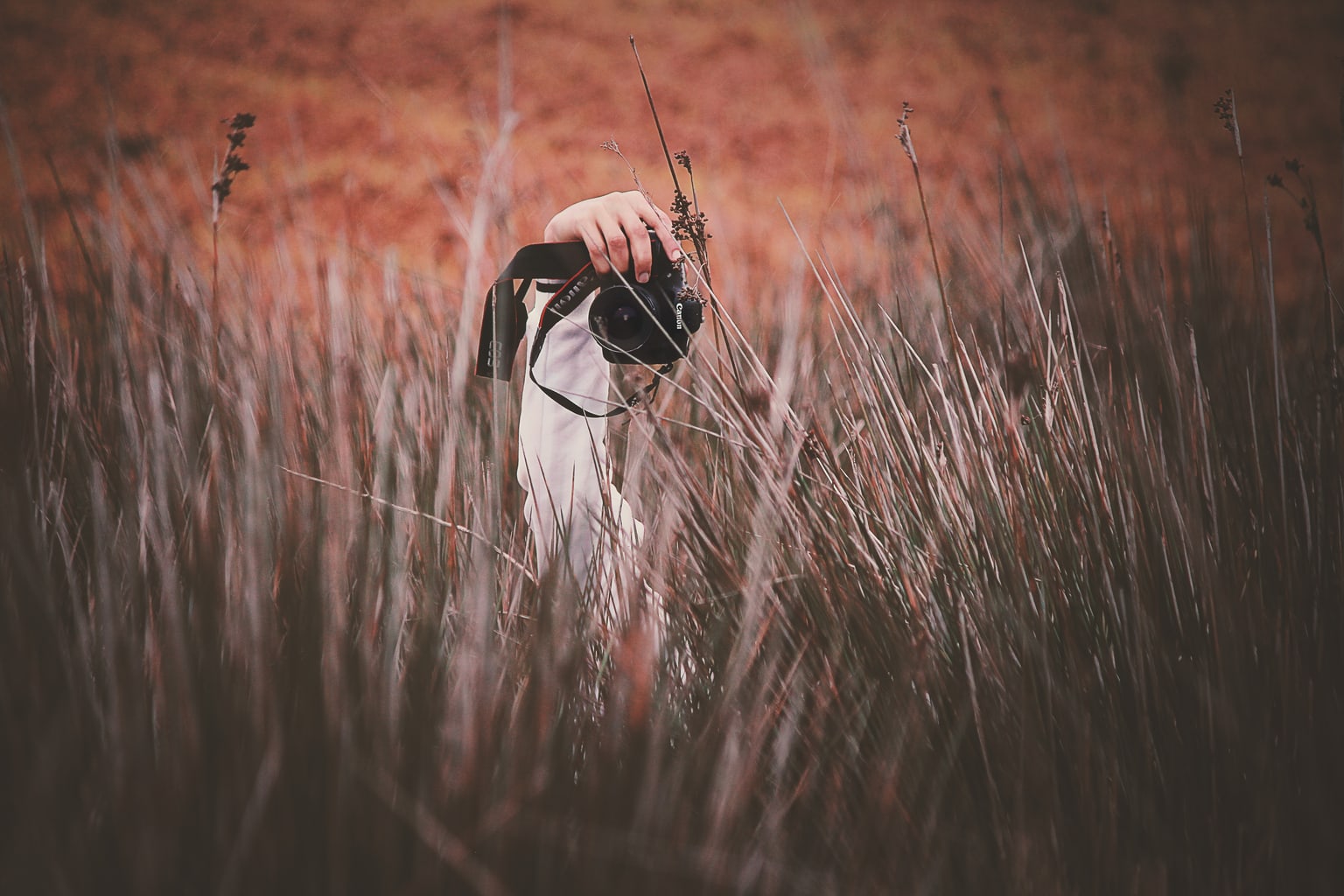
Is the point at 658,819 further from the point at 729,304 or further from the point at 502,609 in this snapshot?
the point at 729,304

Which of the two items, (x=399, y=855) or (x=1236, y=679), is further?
(x=1236, y=679)

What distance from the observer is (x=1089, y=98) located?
3.58 m

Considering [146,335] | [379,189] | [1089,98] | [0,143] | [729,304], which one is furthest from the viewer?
[1089,98]

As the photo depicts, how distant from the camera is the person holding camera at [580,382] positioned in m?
0.68

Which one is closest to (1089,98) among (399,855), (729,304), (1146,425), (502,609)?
(729,304)

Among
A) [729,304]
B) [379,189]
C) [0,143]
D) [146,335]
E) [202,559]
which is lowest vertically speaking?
[202,559]

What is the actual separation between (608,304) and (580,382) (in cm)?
8

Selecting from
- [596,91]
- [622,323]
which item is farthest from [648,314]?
[596,91]

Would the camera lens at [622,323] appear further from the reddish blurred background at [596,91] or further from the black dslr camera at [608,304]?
the reddish blurred background at [596,91]

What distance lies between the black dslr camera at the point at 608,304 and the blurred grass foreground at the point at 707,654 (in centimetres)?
8

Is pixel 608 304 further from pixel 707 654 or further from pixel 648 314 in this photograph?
pixel 707 654

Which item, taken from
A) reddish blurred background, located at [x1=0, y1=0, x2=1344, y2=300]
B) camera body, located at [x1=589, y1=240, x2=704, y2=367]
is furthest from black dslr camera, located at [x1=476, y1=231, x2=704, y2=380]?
reddish blurred background, located at [x1=0, y1=0, x2=1344, y2=300]

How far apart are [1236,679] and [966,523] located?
19cm

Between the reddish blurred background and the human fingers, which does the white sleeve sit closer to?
the human fingers
